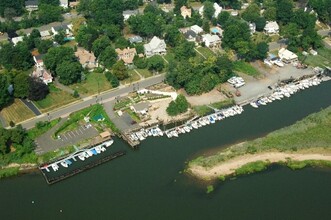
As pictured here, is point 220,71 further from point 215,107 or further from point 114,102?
point 114,102

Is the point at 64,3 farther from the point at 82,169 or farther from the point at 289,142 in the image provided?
the point at 289,142

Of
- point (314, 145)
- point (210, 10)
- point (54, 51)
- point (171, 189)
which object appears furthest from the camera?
point (210, 10)

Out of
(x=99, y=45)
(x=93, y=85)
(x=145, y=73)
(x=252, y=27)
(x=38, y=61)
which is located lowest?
(x=93, y=85)

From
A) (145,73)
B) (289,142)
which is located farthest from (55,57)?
(289,142)

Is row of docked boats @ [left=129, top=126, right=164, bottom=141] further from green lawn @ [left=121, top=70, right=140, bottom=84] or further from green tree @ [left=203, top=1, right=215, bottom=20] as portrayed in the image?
green tree @ [left=203, top=1, right=215, bottom=20]

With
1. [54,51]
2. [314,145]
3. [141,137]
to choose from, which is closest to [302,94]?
[314,145]
